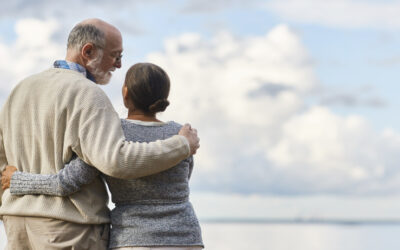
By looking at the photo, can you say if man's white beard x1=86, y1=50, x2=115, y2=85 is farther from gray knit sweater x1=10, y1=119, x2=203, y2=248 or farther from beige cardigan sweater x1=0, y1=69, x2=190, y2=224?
gray knit sweater x1=10, y1=119, x2=203, y2=248

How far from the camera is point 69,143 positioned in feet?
14.0

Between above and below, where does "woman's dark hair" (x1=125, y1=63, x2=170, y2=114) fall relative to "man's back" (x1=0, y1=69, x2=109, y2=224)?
above

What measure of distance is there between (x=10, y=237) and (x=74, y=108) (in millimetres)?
793

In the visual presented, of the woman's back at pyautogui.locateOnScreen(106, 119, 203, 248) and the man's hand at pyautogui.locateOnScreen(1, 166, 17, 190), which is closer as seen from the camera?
the woman's back at pyautogui.locateOnScreen(106, 119, 203, 248)

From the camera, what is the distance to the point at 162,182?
432 centimetres

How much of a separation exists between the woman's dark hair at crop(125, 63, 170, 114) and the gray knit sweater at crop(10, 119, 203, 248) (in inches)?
3.9

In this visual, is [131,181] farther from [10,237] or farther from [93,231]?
[10,237]

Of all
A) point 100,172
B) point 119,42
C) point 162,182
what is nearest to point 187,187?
point 162,182

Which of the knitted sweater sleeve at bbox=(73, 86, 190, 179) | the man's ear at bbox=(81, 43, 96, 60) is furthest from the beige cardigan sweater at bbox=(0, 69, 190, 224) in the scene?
the man's ear at bbox=(81, 43, 96, 60)

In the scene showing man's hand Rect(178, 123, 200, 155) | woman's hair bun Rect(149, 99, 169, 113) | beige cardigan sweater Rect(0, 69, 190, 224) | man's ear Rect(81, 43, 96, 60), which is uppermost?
man's ear Rect(81, 43, 96, 60)

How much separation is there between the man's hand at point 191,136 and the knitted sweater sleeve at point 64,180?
1.62 ft

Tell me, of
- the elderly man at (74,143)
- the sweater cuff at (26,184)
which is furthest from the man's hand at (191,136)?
the sweater cuff at (26,184)

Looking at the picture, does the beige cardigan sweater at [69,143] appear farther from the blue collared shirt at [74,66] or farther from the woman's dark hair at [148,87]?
the woman's dark hair at [148,87]

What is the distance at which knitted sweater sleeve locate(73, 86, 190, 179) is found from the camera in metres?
4.17
